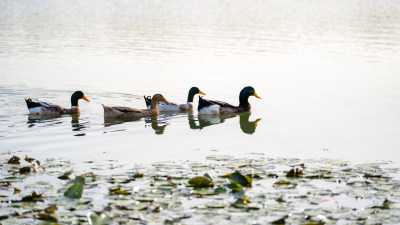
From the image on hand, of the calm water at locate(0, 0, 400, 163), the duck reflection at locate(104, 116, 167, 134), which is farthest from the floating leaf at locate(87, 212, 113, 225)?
the duck reflection at locate(104, 116, 167, 134)

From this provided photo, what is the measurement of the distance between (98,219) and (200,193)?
4.82 ft

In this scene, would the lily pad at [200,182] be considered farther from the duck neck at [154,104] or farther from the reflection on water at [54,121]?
the duck neck at [154,104]

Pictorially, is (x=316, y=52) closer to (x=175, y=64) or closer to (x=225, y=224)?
(x=175, y=64)

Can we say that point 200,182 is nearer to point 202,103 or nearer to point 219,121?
point 219,121

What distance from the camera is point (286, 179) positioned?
8.36 m

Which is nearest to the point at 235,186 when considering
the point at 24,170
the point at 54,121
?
the point at 24,170

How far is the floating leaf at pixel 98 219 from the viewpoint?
21.5 ft

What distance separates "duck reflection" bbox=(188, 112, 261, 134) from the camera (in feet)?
44.4

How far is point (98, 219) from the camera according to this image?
660 cm

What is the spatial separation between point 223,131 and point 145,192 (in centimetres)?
578

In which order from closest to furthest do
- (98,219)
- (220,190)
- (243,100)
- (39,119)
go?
(98,219), (220,190), (39,119), (243,100)

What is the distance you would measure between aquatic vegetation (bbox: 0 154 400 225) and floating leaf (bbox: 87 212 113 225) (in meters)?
0.01

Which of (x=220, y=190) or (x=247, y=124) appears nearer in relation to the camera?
(x=220, y=190)

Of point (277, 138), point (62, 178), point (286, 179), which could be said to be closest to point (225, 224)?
point (286, 179)
